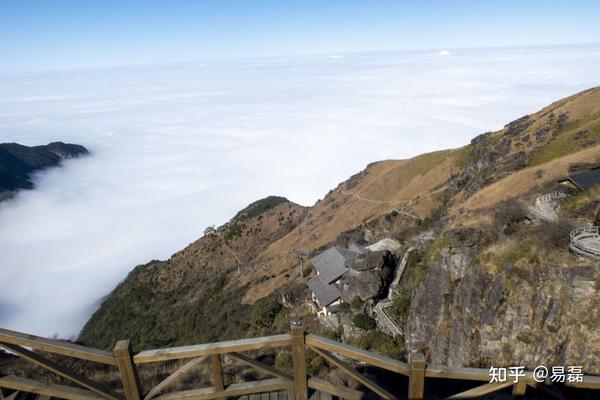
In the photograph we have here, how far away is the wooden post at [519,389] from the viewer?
4730 millimetres

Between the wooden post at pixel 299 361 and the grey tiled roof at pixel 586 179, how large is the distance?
25493 mm

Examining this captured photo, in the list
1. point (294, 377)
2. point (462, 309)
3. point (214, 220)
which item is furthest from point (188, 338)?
point (214, 220)

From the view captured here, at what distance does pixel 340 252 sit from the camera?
121ft

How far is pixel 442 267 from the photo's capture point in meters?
22.3

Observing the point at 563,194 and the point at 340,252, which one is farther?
the point at 340,252

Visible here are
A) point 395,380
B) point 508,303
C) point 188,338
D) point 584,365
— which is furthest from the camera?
point 188,338

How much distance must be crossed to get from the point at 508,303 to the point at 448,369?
14.9 m

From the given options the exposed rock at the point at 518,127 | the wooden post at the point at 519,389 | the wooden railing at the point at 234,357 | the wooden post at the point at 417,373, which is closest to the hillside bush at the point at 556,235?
the wooden railing at the point at 234,357

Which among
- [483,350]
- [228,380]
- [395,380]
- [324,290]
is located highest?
[228,380]

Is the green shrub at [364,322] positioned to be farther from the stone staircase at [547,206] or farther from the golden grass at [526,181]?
the golden grass at [526,181]

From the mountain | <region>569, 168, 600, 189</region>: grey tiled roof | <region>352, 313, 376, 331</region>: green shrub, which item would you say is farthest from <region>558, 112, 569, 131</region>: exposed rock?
<region>352, 313, 376, 331</region>: green shrub

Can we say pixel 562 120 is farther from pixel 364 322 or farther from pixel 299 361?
pixel 299 361

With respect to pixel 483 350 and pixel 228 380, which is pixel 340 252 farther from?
pixel 228 380

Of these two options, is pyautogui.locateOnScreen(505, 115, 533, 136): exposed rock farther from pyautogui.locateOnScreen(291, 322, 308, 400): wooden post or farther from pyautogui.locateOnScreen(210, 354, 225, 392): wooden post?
pyautogui.locateOnScreen(210, 354, 225, 392): wooden post
